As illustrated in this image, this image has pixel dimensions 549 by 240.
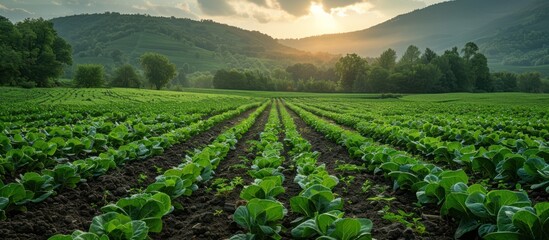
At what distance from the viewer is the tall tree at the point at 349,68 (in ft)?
407

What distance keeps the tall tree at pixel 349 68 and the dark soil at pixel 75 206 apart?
11948 centimetres

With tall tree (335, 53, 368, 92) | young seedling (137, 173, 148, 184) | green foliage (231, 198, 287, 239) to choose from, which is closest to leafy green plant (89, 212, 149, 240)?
green foliage (231, 198, 287, 239)

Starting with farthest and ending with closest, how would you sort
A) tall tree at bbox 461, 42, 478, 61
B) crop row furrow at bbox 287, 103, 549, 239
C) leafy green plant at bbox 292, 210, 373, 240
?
tall tree at bbox 461, 42, 478, 61 < leafy green plant at bbox 292, 210, 373, 240 < crop row furrow at bbox 287, 103, 549, 239

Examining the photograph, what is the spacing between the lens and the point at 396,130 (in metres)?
12.9

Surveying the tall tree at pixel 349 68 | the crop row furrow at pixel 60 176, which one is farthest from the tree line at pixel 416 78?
the crop row furrow at pixel 60 176

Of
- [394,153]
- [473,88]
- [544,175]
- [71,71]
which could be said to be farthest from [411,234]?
[71,71]

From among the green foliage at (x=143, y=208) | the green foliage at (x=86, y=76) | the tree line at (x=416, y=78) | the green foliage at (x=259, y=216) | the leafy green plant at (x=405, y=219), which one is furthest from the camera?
the tree line at (x=416, y=78)

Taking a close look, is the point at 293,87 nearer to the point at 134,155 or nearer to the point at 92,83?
the point at 92,83

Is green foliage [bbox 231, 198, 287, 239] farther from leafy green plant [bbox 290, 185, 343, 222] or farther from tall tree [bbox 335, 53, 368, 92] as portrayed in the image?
tall tree [bbox 335, 53, 368, 92]

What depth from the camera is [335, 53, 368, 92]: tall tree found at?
124000 mm

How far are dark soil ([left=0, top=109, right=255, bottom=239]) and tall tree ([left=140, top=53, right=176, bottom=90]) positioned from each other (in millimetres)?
109681

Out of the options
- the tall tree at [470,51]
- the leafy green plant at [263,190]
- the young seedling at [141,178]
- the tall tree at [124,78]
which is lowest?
the young seedling at [141,178]

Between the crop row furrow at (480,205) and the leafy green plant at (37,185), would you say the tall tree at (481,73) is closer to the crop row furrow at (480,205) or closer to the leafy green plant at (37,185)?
the crop row furrow at (480,205)

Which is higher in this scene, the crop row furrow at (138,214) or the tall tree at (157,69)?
the tall tree at (157,69)
